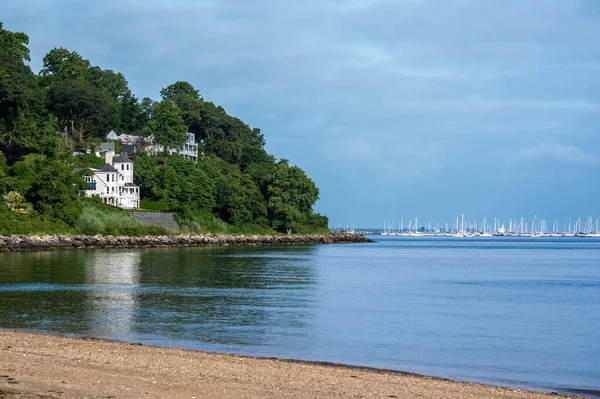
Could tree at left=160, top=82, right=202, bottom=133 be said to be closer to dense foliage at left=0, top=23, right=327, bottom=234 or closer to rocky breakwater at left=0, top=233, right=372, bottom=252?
dense foliage at left=0, top=23, right=327, bottom=234

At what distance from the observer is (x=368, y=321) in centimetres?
2973

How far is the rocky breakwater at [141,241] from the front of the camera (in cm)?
7838

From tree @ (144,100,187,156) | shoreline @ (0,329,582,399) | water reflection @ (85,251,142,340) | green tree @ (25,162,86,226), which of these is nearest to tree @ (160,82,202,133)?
tree @ (144,100,187,156)

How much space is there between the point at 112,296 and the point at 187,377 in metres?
21.4

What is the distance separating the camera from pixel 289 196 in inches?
5438

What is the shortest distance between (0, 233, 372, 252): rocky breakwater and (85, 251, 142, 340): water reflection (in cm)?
1760

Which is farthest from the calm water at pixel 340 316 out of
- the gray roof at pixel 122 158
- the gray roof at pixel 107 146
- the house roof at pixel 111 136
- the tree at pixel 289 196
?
the house roof at pixel 111 136

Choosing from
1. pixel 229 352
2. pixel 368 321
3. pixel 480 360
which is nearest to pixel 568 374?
pixel 480 360

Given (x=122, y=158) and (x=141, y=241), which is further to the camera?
(x=122, y=158)

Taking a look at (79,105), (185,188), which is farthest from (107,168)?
(79,105)

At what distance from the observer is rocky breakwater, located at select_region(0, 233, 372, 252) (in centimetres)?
7838

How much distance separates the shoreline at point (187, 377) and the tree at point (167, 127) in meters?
117

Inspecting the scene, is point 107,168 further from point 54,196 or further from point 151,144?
point 151,144

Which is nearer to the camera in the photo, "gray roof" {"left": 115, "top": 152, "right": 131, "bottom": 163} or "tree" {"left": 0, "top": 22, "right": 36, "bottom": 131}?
"tree" {"left": 0, "top": 22, "right": 36, "bottom": 131}
